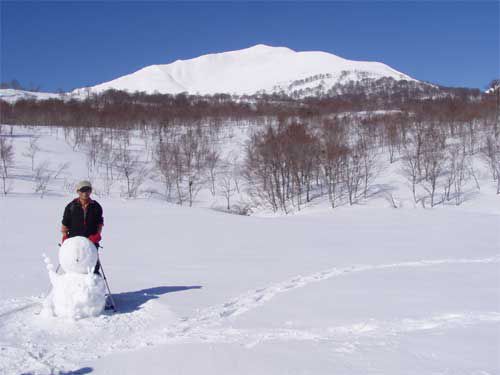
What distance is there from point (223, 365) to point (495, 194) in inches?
1485

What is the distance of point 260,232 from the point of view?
1566 cm

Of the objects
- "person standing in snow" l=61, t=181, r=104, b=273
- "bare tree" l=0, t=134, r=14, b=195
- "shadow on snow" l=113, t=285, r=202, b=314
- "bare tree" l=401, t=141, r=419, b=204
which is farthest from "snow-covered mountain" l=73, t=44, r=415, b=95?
"person standing in snow" l=61, t=181, r=104, b=273

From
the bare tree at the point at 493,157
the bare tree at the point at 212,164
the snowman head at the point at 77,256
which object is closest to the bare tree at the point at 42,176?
the bare tree at the point at 212,164

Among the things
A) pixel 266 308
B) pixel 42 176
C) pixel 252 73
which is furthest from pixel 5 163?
pixel 252 73

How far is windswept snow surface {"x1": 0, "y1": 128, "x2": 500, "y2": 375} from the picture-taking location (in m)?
4.05

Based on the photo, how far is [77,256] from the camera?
A: 17.5ft

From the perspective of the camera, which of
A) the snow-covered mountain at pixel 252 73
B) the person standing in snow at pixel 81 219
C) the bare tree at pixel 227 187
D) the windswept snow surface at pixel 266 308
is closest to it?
the windswept snow surface at pixel 266 308

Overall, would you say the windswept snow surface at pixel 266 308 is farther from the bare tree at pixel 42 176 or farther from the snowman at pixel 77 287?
the bare tree at pixel 42 176

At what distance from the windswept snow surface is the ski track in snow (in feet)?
0.05

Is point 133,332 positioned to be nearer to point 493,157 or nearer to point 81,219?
point 81,219

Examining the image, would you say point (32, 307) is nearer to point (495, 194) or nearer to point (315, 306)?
point (315, 306)

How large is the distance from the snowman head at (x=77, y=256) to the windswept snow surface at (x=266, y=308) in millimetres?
643

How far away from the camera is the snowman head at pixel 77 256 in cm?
533

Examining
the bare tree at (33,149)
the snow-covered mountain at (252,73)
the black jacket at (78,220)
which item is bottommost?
the black jacket at (78,220)
